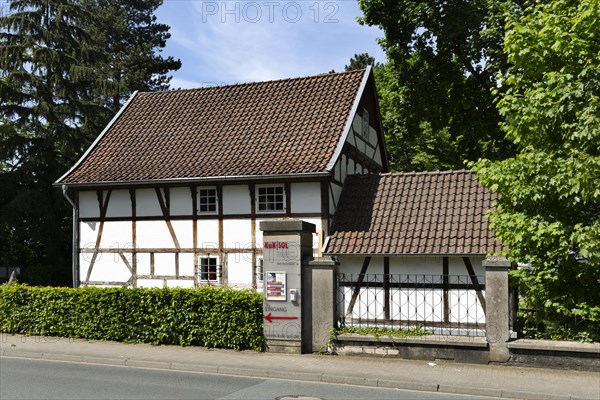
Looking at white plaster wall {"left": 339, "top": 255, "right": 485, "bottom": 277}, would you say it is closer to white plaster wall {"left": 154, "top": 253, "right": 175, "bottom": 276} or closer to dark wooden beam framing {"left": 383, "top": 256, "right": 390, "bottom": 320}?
dark wooden beam framing {"left": 383, "top": 256, "right": 390, "bottom": 320}

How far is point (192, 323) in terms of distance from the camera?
13.8 meters

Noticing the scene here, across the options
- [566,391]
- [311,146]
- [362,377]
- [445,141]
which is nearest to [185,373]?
[362,377]

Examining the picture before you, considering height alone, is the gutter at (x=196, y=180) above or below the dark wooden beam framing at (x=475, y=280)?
above

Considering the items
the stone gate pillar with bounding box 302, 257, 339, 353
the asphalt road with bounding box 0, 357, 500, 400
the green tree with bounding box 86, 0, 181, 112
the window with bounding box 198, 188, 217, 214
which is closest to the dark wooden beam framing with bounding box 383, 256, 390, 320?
the stone gate pillar with bounding box 302, 257, 339, 353

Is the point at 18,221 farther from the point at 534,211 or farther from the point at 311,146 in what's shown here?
the point at 534,211

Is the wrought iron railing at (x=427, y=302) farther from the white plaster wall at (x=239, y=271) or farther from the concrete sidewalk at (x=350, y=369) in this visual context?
the concrete sidewalk at (x=350, y=369)

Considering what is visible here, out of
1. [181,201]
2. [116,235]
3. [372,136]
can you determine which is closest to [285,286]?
[181,201]

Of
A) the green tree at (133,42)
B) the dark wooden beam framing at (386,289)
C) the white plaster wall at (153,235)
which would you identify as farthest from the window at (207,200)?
the green tree at (133,42)

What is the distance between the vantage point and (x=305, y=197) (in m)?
18.5

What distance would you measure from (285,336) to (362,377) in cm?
267

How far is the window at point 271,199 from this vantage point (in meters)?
18.8

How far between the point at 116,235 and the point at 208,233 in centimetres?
352

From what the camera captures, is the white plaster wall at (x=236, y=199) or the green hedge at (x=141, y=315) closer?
the green hedge at (x=141, y=315)

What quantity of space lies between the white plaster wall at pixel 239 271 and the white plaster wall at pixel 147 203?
3002 mm
